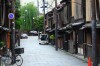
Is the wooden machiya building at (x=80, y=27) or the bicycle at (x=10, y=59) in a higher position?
the wooden machiya building at (x=80, y=27)

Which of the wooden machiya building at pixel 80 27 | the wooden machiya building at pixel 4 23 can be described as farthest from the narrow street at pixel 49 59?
the wooden machiya building at pixel 4 23

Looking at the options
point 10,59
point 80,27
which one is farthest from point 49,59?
point 10,59

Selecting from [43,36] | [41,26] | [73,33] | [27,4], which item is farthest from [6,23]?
[27,4]

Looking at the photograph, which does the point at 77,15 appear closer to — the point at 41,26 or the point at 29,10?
the point at 41,26

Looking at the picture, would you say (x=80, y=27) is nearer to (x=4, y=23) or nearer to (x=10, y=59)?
(x=4, y=23)

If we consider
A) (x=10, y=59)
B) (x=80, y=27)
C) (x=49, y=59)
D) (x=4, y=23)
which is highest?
(x=4, y=23)

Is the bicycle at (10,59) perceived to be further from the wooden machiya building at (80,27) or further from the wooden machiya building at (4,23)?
the wooden machiya building at (80,27)

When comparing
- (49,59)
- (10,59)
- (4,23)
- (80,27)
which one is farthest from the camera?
(4,23)

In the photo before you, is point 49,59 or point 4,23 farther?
point 4,23

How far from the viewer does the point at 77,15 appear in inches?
1793

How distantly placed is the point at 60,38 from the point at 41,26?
6203cm

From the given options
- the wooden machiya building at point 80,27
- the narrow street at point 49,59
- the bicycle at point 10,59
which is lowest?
the narrow street at point 49,59

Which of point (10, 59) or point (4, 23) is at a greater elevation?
point (4, 23)

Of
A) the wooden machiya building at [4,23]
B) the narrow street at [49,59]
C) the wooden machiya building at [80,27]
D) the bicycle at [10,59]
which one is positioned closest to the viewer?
the bicycle at [10,59]
